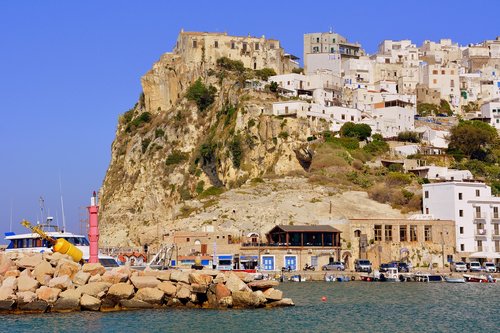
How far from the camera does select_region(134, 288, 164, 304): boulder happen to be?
38.2 meters

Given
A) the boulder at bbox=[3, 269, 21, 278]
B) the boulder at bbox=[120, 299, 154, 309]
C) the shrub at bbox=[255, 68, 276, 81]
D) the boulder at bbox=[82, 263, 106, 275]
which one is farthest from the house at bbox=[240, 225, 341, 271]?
the shrub at bbox=[255, 68, 276, 81]

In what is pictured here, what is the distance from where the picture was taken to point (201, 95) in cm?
10150

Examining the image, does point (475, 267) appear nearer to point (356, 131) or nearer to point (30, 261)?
point (356, 131)

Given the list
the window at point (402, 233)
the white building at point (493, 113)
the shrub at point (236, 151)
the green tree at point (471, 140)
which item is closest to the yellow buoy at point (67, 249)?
the window at point (402, 233)

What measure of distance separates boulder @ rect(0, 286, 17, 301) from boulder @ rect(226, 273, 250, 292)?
9.20 m

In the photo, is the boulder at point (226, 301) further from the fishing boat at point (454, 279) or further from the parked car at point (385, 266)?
the fishing boat at point (454, 279)

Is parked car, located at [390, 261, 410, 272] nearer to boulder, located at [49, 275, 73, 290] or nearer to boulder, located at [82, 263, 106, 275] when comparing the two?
boulder, located at [82, 263, 106, 275]

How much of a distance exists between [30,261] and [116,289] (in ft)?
17.0

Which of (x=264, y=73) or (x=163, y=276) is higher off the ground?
(x=264, y=73)

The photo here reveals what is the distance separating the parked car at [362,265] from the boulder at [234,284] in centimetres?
2668

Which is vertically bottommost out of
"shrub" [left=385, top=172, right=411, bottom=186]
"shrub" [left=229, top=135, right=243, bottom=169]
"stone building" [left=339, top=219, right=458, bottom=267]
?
"stone building" [left=339, top=219, right=458, bottom=267]

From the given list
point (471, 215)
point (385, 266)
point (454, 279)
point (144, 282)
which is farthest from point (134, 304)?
point (471, 215)

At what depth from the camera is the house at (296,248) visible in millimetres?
65562

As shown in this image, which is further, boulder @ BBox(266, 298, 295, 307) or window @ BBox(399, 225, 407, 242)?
window @ BBox(399, 225, 407, 242)
